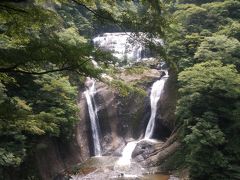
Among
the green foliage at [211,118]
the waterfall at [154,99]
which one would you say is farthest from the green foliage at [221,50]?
the waterfall at [154,99]

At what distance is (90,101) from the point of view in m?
24.4

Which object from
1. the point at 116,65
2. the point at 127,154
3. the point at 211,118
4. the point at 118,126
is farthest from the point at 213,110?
the point at 116,65

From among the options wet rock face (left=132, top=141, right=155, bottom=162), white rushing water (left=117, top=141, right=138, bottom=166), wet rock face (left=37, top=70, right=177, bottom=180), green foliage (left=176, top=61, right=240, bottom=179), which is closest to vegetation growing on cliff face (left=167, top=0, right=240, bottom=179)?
green foliage (left=176, top=61, right=240, bottom=179)

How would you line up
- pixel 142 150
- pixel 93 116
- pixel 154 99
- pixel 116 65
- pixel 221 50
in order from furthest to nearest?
Answer: 1. pixel 93 116
2. pixel 154 99
3. pixel 142 150
4. pixel 221 50
5. pixel 116 65

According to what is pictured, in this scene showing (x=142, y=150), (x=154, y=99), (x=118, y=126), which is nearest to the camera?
(x=142, y=150)

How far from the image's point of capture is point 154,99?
934 inches

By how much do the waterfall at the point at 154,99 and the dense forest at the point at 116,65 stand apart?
2.56m

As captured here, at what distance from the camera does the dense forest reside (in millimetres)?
6109

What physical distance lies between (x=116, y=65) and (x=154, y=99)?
669 inches

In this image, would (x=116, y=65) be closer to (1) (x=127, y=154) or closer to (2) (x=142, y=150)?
(2) (x=142, y=150)

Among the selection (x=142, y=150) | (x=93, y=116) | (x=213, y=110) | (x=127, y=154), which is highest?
(x=93, y=116)

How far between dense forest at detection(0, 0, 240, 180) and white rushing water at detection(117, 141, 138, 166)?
3.46m

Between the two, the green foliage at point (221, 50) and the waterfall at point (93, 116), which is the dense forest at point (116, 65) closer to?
the green foliage at point (221, 50)

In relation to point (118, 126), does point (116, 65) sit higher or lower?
higher
